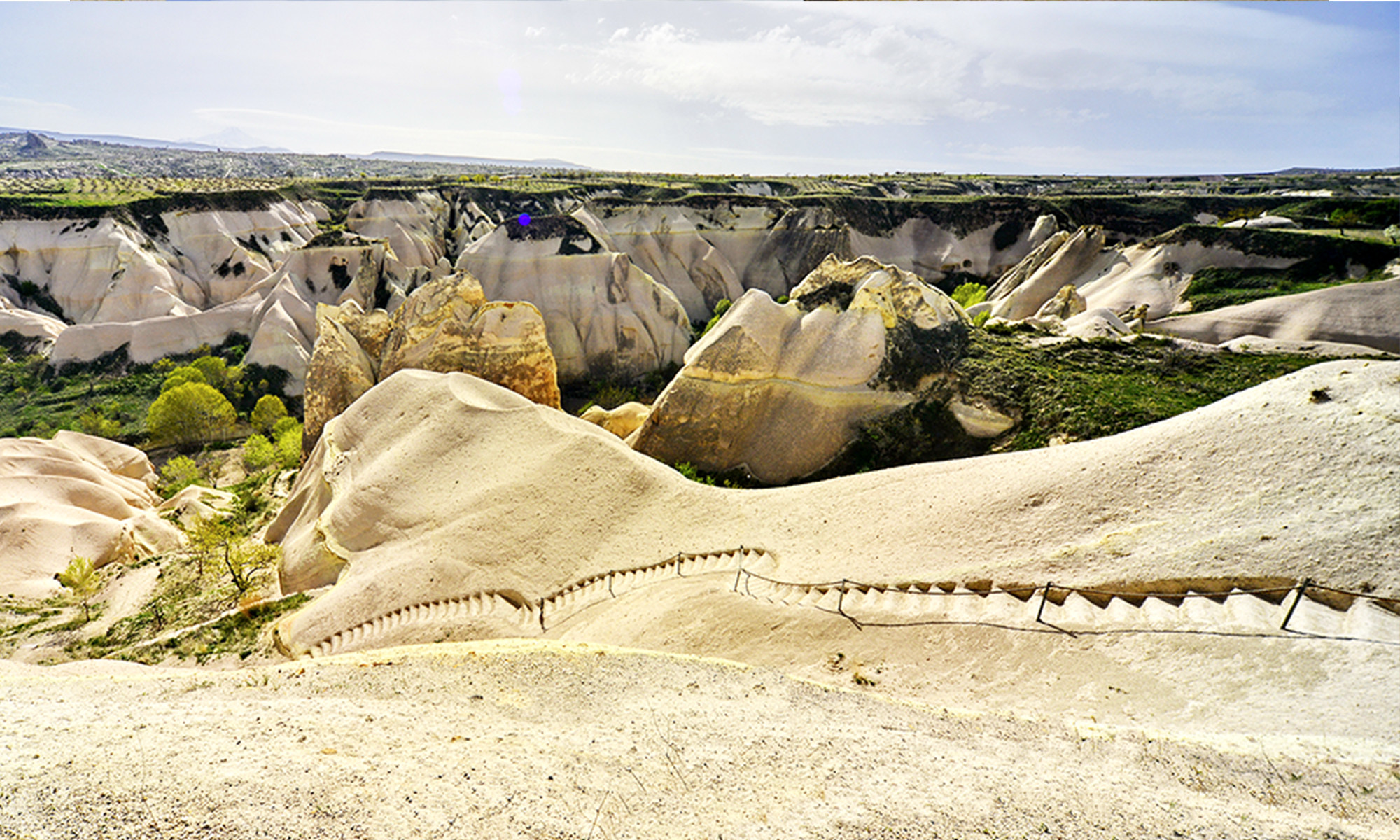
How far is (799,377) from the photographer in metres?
21.3

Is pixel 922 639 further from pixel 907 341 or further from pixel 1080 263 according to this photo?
pixel 1080 263

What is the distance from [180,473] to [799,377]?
29.2 m

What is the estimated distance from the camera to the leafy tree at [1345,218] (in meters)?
44.8

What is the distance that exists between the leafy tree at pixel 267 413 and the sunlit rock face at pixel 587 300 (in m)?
12.5

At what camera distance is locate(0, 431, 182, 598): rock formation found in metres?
19.8

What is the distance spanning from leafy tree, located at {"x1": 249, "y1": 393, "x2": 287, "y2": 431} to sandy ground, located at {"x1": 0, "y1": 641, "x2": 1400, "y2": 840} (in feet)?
96.8

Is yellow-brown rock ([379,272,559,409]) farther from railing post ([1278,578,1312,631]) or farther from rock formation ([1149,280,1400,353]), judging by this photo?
rock formation ([1149,280,1400,353])

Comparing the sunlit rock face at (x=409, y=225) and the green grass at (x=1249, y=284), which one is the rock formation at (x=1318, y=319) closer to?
the green grass at (x=1249, y=284)

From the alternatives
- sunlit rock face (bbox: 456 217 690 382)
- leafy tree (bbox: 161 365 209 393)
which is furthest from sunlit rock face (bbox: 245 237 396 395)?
sunlit rock face (bbox: 456 217 690 382)

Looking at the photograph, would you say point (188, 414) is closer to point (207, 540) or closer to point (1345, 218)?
point (207, 540)

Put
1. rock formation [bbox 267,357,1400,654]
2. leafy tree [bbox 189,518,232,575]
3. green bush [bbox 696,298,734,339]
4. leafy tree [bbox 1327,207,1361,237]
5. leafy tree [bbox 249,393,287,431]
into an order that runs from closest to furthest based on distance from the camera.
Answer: rock formation [bbox 267,357,1400,654] → leafy tree [bbox 189,518,232,575] → leafy tree [bbox 249,393,287,431] → leafy tree [bbox 1327,207,1361,237] → green bush [bbox 696,298,734,339]

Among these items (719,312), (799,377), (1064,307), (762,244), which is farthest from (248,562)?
(762,244)

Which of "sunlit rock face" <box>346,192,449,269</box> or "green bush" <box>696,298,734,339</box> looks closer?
"green bush" <box>696,298,734,339</box>

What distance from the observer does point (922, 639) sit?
969 centimetres
